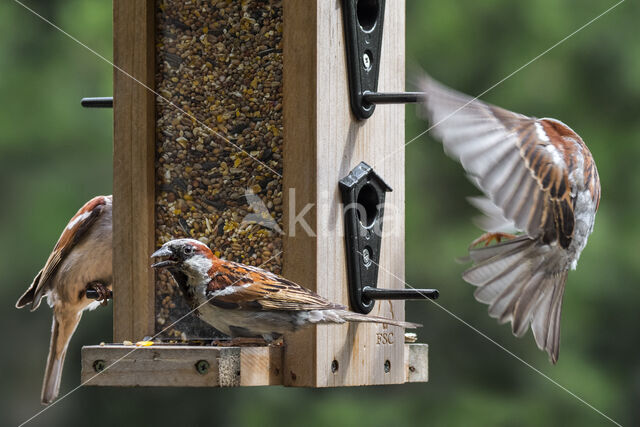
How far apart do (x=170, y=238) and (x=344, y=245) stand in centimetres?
69

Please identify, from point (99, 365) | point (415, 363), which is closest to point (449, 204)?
point (415, 363)

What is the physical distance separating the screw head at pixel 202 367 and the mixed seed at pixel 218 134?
1.92 ft

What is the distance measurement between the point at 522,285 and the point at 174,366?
5.53ft

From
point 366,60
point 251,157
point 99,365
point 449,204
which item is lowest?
point 99,365

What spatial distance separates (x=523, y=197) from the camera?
4.32m

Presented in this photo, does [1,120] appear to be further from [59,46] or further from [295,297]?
[295,297]

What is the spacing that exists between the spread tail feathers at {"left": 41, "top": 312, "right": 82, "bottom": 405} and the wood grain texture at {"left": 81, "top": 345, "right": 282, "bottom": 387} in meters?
1.06

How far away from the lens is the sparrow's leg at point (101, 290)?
15.6 feet

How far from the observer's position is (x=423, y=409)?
9.17 m

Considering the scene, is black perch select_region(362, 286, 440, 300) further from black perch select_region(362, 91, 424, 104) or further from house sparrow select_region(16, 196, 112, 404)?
house sparrow select_region(16, 196, 112, 404)

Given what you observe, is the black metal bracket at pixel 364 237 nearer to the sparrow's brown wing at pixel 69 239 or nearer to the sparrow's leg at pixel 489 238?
the sparrow's leg at pixel 489 238

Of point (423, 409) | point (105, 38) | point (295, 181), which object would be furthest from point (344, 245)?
point (105, 38)

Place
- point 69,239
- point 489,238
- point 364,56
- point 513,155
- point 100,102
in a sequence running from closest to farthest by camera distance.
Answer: point 513,155 < point 364,56 < point 69,239 < point 100,102 < point 489,238

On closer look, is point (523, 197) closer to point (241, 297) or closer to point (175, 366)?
point (241, 297)
